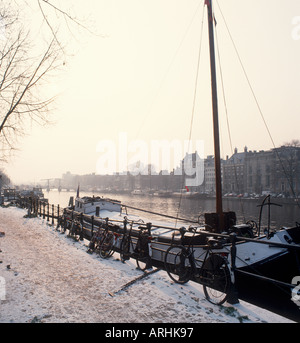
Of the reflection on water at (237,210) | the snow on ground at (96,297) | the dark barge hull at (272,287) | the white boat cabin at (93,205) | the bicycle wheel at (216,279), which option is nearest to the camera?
the snow on ground at (96,297)

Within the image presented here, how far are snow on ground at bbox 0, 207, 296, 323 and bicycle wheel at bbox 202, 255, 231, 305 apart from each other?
20 cm

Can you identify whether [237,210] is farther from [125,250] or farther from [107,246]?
[125,250]

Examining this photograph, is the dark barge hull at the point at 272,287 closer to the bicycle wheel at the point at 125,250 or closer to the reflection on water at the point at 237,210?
the bicycle wheel at the point at 125,250

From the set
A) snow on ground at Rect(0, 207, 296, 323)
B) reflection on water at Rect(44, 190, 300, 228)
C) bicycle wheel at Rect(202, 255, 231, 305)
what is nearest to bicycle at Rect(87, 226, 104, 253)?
snow on ground at Rect(0, 207, 296, 323)

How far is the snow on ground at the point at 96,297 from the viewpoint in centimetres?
457

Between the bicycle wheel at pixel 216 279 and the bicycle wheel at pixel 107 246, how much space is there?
13.1 ft

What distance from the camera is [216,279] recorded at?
5.32 m

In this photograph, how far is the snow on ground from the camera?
15.0 feet

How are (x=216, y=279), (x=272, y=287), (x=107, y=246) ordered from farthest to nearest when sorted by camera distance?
(x=272, y=287)
(x=107, y=246)
(x=216, y=279)

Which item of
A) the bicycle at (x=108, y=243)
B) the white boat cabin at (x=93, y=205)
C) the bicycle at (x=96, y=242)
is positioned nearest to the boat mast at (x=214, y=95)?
the bicycle at (x=108, y=243)

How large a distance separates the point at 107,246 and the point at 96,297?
10.9 ft

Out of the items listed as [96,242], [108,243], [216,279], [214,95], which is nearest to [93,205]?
[96,242]
